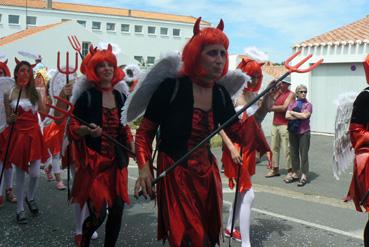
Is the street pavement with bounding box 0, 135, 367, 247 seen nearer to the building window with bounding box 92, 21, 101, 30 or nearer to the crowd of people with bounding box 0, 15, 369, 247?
the crowd of people with bounding box 0, 15, 369, 247

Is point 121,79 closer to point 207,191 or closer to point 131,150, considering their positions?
point 131,150

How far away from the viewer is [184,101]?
124 inches

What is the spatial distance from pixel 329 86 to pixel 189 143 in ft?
47.9

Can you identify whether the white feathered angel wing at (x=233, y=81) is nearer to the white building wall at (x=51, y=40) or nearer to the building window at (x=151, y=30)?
the white building wall at (x=51, y=40)

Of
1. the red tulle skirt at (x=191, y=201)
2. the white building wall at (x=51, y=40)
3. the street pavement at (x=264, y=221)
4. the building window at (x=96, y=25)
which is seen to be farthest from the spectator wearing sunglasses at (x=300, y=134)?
the building window at (x=96, y=25)

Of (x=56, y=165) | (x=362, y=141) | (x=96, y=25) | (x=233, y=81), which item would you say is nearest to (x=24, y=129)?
(x=56, y=165)

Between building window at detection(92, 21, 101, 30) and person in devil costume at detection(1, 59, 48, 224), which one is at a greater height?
building window at detection(92, 21, 101, 30)

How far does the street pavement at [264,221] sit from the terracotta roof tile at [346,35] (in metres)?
10.2

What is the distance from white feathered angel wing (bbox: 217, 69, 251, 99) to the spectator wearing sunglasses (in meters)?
5.21

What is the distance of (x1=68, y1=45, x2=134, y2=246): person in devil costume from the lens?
13.5 ft

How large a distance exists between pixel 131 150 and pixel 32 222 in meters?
1.98

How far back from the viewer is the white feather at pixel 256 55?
476cm

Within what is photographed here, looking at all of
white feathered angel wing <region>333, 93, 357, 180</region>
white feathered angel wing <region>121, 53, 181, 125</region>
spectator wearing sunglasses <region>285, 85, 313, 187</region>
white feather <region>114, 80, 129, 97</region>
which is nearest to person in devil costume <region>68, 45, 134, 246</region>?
white feather <region>114, 80, 129, 97</region>

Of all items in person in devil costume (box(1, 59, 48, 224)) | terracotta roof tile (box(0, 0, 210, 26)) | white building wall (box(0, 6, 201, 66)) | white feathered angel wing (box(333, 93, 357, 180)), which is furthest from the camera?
terracotta roof tile (box(0, 0, 210, 26))
